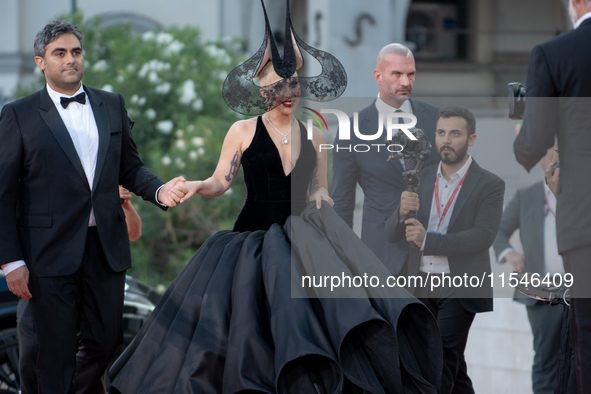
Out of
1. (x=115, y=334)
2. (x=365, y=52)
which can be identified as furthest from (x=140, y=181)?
(x=365, y=52)

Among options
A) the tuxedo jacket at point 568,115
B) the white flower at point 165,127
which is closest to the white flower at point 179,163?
the white flower at point 165,127

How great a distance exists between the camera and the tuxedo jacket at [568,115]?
355cm

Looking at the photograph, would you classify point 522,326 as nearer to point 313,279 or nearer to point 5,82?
point 313,279

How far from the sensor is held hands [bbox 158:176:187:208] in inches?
167

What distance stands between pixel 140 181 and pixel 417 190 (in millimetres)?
1447

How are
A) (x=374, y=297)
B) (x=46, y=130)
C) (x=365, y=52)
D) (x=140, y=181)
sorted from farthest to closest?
(x=365, y=52) → (x=140, y=181) → (x=46, y=130) → (x=374, y=297)

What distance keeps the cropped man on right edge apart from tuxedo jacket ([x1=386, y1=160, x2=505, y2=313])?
76 cm

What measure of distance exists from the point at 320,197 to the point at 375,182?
43cm

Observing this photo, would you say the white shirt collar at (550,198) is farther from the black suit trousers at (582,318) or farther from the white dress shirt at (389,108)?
the black suit trousers at (582,318)

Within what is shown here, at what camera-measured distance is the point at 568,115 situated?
11.8 ft

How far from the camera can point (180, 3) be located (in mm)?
17391

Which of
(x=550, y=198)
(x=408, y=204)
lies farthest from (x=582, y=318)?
(x=550, y=198)

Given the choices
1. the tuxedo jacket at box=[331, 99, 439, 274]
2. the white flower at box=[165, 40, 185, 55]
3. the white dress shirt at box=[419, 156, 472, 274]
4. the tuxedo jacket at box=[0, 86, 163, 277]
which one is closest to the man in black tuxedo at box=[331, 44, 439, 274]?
the tuxedo jacket at box=[331, 99, 439, 274]

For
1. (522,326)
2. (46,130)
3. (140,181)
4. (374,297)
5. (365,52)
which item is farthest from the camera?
(365,52)
